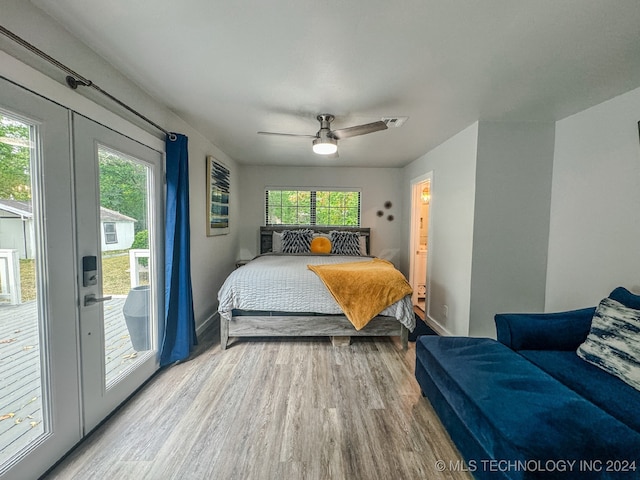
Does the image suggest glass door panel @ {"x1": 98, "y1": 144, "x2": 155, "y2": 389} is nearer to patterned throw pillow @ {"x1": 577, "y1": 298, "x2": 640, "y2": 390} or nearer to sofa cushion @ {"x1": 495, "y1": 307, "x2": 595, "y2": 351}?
sofa cushion @ {"x1": 495, "y1": 307, "x2": 595, "y2": 351}

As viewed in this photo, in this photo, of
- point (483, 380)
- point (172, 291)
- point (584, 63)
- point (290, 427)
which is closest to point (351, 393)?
point (290, 427)

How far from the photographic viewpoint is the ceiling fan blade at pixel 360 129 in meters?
2.35

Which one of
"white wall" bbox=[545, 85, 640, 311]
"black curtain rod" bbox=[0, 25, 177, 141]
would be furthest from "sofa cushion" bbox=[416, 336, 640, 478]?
"black curtain rod" bbox=[0, 25, 177, 141]

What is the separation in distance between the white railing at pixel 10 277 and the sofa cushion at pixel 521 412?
2296 millimetres

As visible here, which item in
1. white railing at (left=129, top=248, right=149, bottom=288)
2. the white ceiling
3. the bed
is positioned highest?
the white ceiling

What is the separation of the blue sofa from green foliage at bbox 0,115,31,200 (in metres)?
2.47

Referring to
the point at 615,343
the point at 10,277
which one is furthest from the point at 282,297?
the point at 615,343

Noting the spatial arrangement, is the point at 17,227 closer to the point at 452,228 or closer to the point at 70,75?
the point at 70,75

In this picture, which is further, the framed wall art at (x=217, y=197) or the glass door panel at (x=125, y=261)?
the framed wall art at (x=217, y=197)

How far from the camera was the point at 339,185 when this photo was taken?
5.10 meters

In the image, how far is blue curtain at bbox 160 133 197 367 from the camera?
2395 millimetres

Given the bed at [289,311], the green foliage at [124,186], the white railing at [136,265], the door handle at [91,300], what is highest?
the green foliage at [124,186]

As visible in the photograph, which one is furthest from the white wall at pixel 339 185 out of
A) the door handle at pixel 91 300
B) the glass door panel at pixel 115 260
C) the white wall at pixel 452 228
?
the door handle at pixel 91 300

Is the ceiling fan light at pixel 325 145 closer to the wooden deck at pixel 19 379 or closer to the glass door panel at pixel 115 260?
the glass door panel at pixel 115 260
